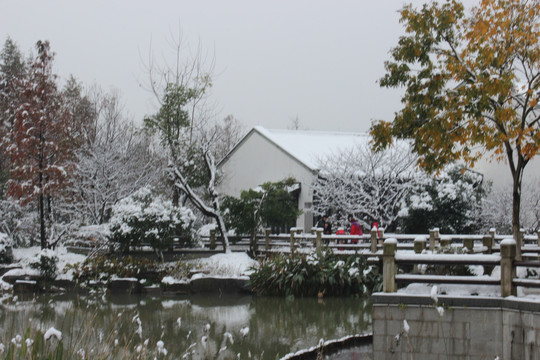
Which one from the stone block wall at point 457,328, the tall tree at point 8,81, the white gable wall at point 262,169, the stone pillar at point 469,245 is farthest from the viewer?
the tall tree at point 8,81

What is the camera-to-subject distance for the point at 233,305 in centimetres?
1738

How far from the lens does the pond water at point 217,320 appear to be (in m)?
11.4

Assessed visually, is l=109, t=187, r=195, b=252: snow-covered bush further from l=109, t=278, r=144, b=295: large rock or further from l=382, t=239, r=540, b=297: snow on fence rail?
l=382, t=239, r=540, b=297: snow on fence rail

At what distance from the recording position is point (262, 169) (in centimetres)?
3484

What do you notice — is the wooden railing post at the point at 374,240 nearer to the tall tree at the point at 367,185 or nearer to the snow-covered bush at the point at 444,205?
the snow-covered bush at the point at 444,205

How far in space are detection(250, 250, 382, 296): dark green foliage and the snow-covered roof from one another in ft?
38.1

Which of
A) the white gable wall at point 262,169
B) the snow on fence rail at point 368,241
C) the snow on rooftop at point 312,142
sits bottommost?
the snow on fence rail at point 368,241

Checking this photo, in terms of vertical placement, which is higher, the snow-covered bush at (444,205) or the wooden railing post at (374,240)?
the snow-covered bush at (444,205)

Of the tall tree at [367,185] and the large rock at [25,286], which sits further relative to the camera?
the tall tree at [367,185]

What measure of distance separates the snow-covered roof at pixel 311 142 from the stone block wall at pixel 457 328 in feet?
68.7

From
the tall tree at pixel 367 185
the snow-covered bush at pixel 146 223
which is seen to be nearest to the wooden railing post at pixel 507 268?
the snow-covered bush at pixel 146 223

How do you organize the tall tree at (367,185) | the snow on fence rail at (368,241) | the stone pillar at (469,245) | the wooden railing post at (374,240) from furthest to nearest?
1. the tall tree at (367,185)
2. the wooden railing post at (374,240)
3. the snow on fence rail at (368,241)
4. the stone pillar at (469,245)

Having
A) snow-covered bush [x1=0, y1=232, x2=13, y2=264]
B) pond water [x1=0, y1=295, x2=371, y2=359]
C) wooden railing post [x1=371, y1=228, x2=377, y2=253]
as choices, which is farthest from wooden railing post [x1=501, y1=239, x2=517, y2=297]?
snow-covered bush [x1=0, y1=232, x2=13, y2=264]

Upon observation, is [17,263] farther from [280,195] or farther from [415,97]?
[415,97]
